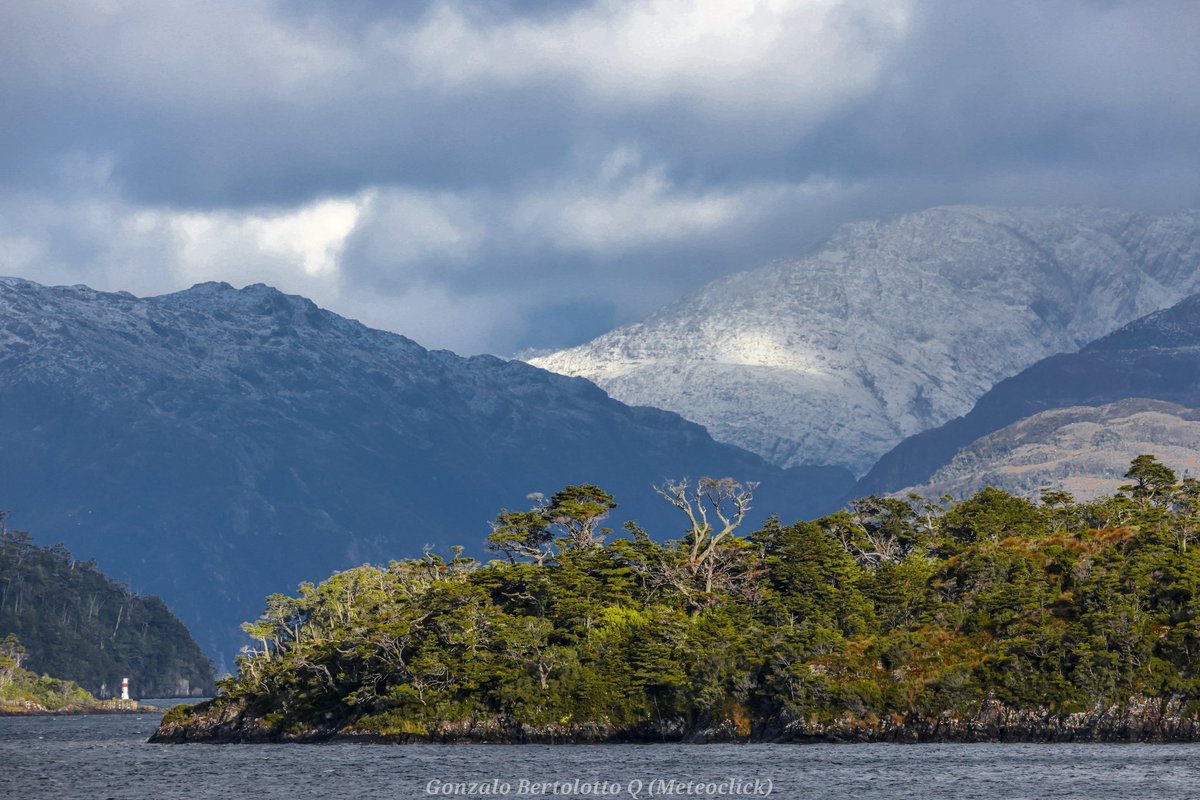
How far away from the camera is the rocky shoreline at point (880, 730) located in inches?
6604

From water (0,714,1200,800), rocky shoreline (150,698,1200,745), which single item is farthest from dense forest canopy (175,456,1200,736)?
water (0,714,1200,800)

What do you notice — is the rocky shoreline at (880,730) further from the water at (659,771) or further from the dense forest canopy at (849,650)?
the water at (659,771)

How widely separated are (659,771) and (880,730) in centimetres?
3720

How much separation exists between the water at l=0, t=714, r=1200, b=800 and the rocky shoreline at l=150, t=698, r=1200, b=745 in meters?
4.08

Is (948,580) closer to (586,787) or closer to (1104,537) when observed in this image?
(1104,537)

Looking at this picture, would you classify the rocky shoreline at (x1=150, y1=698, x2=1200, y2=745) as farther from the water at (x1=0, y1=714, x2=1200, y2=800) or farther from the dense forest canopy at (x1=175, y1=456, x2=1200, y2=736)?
the water at (x1=0, y1=714, x2=1200, y2=800)

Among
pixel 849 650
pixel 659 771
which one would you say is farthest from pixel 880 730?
pixel 659 771

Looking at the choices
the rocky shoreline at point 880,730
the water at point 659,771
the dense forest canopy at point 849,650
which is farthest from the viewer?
the dense forest canopy at point 849,650

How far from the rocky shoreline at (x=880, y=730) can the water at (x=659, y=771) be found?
408 centimetres

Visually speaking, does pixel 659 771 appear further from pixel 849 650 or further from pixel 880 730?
pixel 849 650

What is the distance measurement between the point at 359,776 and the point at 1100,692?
7412cm

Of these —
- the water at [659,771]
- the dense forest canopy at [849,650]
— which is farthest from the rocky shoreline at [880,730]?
the water at [659,771]

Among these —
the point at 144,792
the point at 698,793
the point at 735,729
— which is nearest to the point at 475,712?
the point at 735,729

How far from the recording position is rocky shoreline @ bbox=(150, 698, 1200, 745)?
550 ft
